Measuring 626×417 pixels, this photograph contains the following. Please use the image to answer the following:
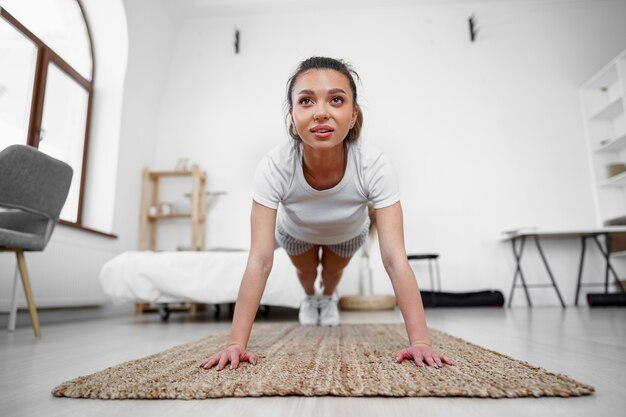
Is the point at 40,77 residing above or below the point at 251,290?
above

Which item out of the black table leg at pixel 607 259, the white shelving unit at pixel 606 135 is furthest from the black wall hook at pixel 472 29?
the black table leg at pixel 607 259

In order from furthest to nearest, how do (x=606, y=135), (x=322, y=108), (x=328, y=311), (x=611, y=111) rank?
(x=606, y=135) → (x=611, y=111) → (x=328, y=311) → (x=322, y=108)

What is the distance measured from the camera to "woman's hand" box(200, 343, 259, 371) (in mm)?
834

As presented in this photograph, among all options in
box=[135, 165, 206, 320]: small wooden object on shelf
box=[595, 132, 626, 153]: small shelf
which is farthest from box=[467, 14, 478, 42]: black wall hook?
box=[135, 165, 206, 320]: small wooden object on shelf

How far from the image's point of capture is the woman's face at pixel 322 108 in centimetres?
96

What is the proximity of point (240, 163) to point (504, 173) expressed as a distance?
2.79 meters

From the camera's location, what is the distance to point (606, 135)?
13.6 ft

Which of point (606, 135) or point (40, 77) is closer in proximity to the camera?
point (40, 77)

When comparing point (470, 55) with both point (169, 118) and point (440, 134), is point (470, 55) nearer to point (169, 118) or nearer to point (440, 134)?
point (440, 134)

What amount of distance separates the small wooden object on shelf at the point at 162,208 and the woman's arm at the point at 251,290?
2.98 metres

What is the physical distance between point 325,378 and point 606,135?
4.68 metres

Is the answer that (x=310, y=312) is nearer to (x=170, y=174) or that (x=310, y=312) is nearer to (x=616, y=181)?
(x=170, y=174)

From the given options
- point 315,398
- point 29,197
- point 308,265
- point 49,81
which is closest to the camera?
point 315,398

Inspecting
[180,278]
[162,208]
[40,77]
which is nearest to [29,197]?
[180,278]
